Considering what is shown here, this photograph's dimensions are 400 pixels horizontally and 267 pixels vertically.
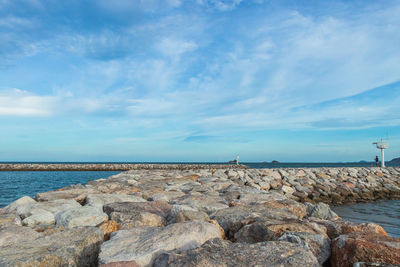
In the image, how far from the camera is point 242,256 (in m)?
2.34

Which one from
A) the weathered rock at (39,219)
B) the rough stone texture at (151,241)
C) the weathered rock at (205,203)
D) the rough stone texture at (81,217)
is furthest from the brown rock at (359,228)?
the weathered rock at (39,219)

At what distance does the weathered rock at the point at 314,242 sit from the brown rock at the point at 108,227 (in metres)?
1.99

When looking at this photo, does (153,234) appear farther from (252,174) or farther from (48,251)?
(252,174)

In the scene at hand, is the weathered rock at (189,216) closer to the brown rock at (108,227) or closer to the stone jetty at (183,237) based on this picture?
the stone jetty at (183,237)

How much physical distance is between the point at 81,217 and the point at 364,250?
331cm

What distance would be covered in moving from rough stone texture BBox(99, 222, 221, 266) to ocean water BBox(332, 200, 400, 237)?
5886 mm

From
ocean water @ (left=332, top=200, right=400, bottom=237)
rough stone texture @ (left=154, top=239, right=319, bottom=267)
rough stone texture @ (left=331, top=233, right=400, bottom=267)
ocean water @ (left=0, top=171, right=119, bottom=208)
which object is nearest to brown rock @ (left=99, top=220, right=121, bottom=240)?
rough stone texture @ (left=154, top=239, right=319, bottom=267)

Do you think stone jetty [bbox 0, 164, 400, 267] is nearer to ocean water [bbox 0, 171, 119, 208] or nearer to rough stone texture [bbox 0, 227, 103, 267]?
rough stone texture [bbox 0, 227, 103, 267]

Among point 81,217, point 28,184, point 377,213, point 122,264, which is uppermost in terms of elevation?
point 81,217

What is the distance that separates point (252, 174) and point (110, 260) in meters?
10.4

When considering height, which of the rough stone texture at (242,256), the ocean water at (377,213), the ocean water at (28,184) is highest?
the rough stone texture at (242,256)

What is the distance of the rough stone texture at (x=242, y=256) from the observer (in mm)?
2234

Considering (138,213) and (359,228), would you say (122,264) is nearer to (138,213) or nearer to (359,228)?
(138,213)

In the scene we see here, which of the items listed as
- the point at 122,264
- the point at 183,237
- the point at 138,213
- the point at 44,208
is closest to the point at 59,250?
the point at 122,264
